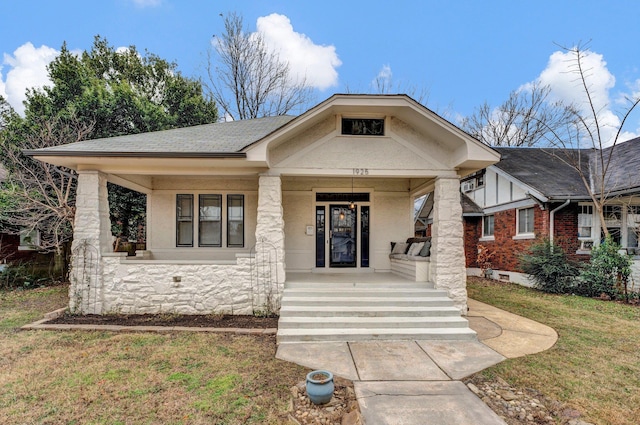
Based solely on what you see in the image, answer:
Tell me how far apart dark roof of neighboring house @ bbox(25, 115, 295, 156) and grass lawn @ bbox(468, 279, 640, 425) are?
6.07 metres

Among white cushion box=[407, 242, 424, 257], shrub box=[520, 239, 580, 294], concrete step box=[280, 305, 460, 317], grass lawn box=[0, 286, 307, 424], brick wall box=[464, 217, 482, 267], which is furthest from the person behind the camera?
brick wall box=[464, 217, 482, 267]

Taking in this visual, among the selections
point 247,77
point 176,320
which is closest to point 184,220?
point 176,320

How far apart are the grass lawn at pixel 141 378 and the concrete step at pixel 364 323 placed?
0.61 meters

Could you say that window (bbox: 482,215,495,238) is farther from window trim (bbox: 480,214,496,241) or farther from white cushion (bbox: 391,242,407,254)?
white cushion (bbox: 391,242,407,254)

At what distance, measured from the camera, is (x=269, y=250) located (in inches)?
280

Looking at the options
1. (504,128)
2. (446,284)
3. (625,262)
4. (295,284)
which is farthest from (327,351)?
(504,128)

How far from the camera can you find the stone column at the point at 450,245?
7215mm

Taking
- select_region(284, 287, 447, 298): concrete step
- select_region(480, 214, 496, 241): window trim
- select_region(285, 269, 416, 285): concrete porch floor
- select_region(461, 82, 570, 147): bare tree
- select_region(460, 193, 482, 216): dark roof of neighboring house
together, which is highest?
select_region(461, 82, 570, 147): bare tree

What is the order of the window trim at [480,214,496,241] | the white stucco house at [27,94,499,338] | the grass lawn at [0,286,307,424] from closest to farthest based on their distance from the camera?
the grass lawn at [0,286,307,424] < the white stucco house at [27,94,499,338] < the window trim at [480,214,496,241]

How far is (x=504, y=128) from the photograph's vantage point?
23.2m

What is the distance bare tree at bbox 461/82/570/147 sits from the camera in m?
21.2

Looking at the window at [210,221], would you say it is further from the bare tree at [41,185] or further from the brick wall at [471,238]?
the brick wall at [471,238]

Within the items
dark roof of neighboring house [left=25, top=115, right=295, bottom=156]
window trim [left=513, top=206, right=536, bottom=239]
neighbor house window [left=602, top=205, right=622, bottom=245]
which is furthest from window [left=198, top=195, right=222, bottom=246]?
neighbor house window [left=602, top=205, right=622, bottom=245]

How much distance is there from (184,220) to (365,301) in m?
5.58
